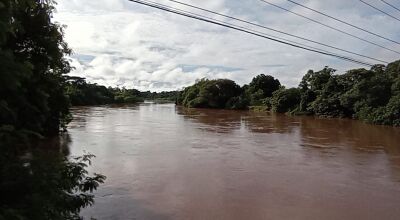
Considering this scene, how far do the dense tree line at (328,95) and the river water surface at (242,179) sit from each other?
15.7 meters

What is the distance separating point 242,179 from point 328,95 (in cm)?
3329

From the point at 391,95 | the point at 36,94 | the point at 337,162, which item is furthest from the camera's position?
the point at 391,95

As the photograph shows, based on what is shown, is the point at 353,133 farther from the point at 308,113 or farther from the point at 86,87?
the point at 86,87

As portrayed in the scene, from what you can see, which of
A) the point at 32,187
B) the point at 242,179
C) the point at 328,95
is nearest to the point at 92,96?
the point at 328,95

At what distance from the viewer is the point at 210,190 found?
34.1 ft

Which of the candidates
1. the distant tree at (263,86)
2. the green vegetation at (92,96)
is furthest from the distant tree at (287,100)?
the green vegetation at (92,96)

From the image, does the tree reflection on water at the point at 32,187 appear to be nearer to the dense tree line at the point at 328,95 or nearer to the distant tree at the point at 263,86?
the dense tree line at the point at 328,95

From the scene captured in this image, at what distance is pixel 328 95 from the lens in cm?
4266

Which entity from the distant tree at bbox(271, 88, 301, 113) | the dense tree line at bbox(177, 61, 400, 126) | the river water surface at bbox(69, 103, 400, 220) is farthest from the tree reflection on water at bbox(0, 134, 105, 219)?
the distant tree at bbox(271, 88, 301, 113)

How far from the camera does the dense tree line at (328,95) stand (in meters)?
35.2

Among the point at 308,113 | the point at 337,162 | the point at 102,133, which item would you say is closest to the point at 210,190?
the point at 337,162

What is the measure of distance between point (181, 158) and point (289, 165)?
12.7 ft

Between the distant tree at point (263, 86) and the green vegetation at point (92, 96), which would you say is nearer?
the distant tree at point (263, 86)

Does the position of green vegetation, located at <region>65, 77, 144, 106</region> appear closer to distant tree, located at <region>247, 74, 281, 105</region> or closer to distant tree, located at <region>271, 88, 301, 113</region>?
distant tree, located at <region>247, 74, 281, 105</region>
